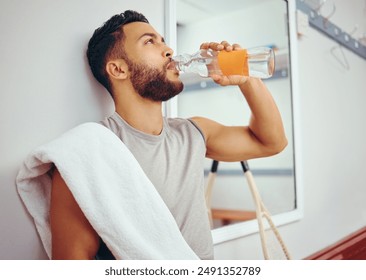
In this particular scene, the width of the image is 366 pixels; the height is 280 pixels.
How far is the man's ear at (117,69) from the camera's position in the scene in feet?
2.30

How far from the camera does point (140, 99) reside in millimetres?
712

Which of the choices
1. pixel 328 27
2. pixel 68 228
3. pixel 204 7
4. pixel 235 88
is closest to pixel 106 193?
pixel 68 228

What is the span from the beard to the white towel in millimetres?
121

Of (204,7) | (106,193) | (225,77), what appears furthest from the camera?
(204,7)

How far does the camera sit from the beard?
70 cm

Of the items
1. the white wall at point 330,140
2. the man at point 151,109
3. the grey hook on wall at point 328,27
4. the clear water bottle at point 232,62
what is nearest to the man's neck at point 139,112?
the man at point 151,109

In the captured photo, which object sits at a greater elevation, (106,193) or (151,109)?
(151,109)

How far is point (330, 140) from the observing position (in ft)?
5.01

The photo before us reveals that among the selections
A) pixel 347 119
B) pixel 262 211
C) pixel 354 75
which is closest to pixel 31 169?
pixel 262 211

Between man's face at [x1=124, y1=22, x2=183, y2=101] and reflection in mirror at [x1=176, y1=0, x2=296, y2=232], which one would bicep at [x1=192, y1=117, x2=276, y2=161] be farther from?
reflection in mirror at [x1=176, y1=0, x2=296, y2=232]

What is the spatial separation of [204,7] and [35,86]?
863 mm

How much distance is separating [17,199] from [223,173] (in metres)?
1.19

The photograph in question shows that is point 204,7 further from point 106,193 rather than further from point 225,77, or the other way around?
point 106,193

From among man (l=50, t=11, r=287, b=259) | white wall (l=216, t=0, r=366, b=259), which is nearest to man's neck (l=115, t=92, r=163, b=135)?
man (l=50, t=11, r=287, b=259)
